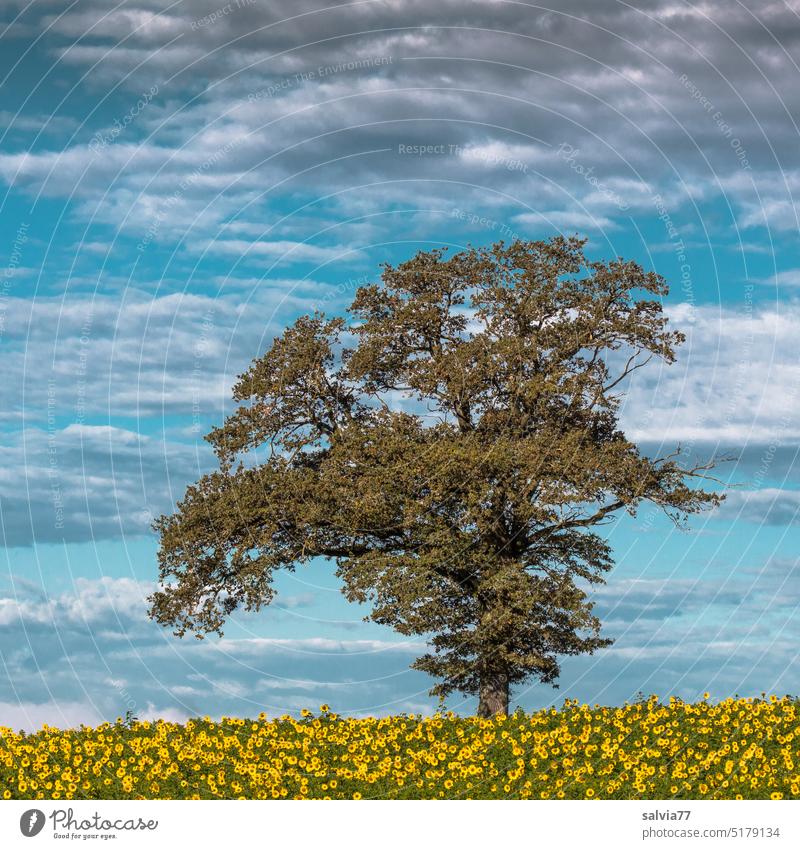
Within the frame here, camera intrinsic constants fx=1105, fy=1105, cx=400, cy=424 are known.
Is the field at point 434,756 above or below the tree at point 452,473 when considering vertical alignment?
below

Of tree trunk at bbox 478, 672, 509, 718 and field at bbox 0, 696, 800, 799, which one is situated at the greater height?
tree trunk at bbox 478, 672, 509, 718

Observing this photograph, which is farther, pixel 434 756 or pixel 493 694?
pixel 493 694

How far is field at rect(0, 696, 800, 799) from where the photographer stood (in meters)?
16.6

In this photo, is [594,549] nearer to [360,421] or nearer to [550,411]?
[550,411]

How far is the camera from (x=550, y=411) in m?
26.5

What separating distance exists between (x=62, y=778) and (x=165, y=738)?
2.98m

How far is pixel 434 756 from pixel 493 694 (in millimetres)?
8491

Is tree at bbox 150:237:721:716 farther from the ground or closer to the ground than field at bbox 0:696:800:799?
farther from the ground

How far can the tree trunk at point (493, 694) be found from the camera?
2617 cm

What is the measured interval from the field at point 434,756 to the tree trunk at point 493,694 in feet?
11.7

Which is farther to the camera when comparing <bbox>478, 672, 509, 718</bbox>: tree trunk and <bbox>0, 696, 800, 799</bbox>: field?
<bbox>478, 672, 509, 718</bbox>: tree trunk

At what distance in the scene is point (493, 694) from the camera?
26.3 metres

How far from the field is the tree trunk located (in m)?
3.56
